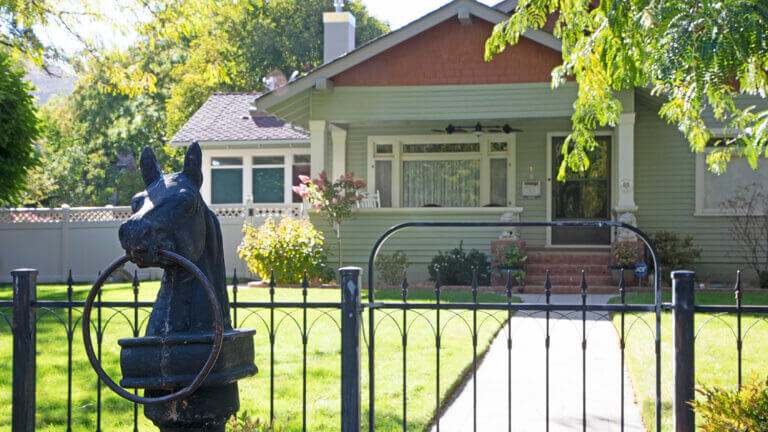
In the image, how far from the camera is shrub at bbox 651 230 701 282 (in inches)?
580

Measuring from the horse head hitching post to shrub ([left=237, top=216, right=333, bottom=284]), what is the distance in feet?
37.4

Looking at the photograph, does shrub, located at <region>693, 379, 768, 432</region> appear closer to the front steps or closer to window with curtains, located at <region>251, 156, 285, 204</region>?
the front steps

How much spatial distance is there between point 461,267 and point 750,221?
6234 millimetres

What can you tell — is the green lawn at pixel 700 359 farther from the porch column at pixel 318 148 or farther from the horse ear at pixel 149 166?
the porch column at pixel 318 148

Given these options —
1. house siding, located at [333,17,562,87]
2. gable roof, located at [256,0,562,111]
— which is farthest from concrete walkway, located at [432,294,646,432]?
gable roof, located at [256,0,562,111]

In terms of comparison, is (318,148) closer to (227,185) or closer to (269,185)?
(269,185)

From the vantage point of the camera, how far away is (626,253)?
562 inches

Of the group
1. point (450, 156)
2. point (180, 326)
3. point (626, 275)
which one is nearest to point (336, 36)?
point (450, 156)

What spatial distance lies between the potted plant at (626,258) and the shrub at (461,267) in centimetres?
243

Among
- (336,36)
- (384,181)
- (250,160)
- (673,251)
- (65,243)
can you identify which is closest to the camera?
(673,251)

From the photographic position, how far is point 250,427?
421 centimetres

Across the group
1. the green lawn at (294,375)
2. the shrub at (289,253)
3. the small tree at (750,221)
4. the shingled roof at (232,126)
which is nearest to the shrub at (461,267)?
the shrub at (289,253)

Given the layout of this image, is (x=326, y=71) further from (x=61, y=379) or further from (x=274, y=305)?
(x=274, y=305)

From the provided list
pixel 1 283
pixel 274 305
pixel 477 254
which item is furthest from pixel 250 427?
pixel 1 283
